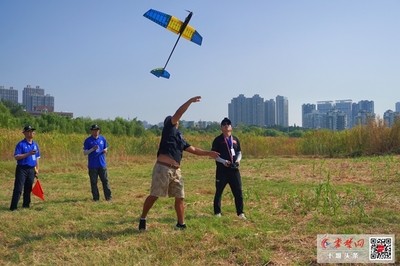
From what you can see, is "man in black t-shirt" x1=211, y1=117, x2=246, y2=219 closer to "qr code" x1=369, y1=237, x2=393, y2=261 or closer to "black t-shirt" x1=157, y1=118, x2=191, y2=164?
"black t-shirt" x1=157, y1=118, x2=191, y2=164

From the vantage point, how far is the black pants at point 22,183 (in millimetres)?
7387

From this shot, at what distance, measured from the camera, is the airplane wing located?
5.40m

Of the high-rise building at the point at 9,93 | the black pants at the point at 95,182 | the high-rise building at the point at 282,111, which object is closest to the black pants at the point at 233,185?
the black pants at the point at 95,182

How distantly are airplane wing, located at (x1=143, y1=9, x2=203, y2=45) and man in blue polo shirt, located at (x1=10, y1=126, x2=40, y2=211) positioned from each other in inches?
154

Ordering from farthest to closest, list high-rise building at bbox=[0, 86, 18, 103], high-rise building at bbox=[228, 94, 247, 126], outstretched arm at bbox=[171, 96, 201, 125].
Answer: high-rise building at bbox=[0, 86, 18, 103], high-rise building at bbox=[228, 94, 247, 126], outstretched arm at bbox=[171, 96, 201, 125]

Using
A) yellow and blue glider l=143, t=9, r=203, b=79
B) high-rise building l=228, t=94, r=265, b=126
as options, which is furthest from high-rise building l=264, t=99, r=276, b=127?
yellow and blue glider l=143, t=9, r=203, b=79

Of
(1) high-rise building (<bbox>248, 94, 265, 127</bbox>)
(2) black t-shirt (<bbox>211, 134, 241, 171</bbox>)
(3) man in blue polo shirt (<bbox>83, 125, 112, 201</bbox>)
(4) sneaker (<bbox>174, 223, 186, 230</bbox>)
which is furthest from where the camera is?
(1) high-rise building (<bbox>248, 94, 265, 127</bbox>)

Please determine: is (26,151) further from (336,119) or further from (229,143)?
(336,119)

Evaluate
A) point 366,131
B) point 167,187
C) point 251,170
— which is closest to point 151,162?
point 251,170

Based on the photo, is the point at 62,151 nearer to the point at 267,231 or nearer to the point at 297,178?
the point at 297,178

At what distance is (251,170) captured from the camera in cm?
1459

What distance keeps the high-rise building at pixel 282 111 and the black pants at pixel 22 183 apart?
61.6 m

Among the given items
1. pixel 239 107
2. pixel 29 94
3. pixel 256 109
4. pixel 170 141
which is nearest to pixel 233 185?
pixel 170 141

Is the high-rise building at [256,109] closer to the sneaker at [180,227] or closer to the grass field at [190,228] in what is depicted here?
the grass field at [190,228]
